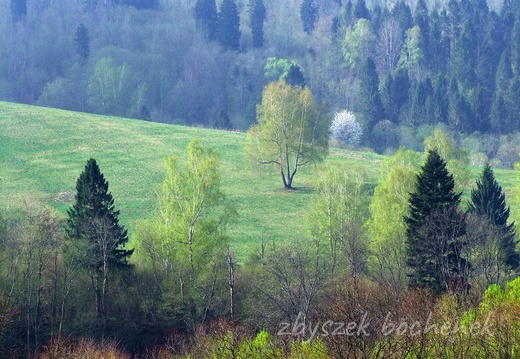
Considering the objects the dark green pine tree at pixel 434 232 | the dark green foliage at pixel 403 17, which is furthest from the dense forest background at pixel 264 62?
the dark green pine tree at pixel 434 232

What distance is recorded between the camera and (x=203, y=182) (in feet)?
197

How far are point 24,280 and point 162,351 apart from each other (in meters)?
9.64

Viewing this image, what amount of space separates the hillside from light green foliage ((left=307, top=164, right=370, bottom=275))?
Answer: 12.2 ft

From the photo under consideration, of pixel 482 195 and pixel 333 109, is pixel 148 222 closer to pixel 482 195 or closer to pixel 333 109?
pixel 482 195

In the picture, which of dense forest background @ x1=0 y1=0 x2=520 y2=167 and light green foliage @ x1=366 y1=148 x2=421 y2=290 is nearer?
light green foliage @ x1=366 y1=148 x2=421 y2=290

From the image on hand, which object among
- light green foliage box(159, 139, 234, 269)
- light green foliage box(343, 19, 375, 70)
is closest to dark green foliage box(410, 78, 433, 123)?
light green foliage box(343, 19, 375, 70)

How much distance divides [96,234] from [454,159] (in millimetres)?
34164

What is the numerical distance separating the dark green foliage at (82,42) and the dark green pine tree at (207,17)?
80.0 ft

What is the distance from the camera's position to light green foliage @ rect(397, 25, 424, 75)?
16250 cm

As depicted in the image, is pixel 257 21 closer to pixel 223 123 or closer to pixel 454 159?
pixel 223 123

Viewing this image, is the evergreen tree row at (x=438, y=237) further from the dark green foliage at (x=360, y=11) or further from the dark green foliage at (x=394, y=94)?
the dark green foliage at (x=360, y=11)

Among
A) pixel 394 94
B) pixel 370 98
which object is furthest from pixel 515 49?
pixel 370 98

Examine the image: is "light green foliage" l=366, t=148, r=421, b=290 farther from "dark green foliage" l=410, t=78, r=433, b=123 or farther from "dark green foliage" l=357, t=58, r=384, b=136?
"dark green foliage" l=410, t=78, r=433, b=123

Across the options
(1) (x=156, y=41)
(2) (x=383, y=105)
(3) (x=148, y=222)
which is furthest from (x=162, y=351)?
(1) (x=156, y=41)
